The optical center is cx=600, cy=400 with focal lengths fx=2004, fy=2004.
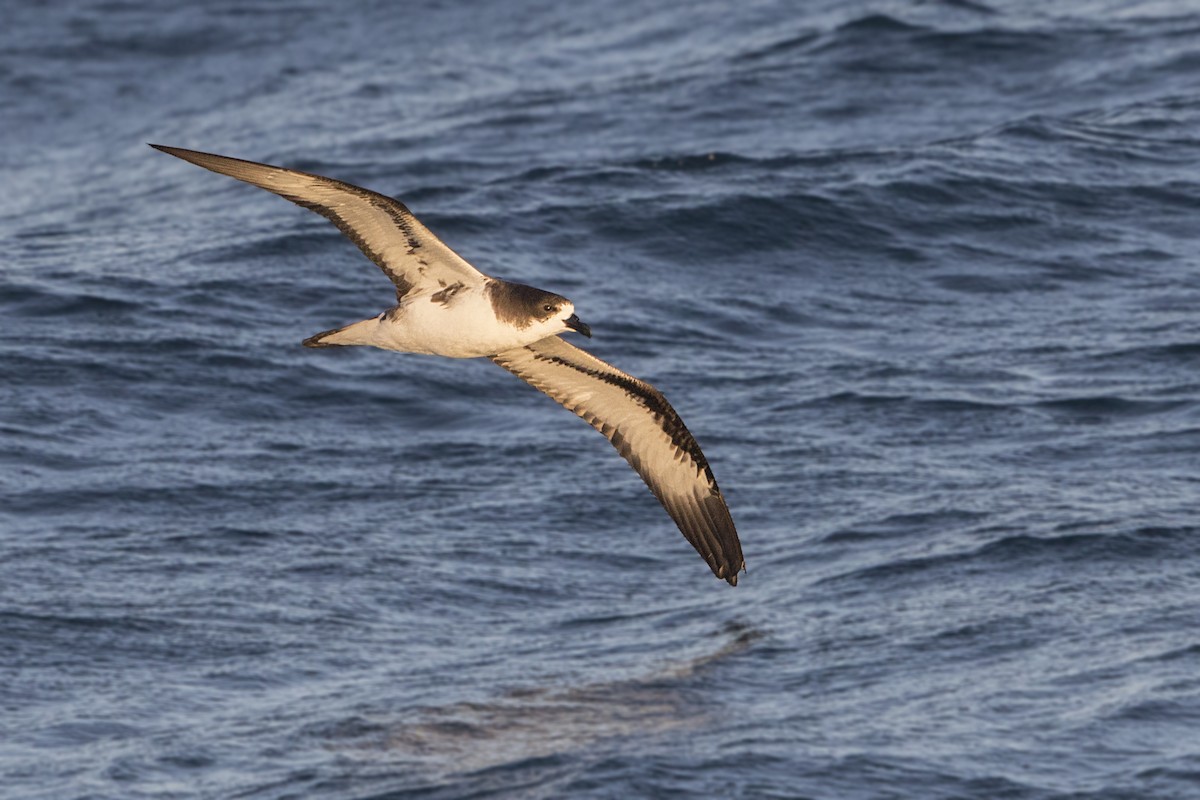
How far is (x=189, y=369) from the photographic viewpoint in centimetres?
2484

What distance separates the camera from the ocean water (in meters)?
18.4

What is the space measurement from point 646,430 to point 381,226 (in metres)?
3.19

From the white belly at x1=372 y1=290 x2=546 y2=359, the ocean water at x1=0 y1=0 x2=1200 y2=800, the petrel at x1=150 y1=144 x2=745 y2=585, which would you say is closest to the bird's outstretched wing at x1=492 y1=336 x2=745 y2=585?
the petrel at x1=150 y1=144 x2=745 y2=585

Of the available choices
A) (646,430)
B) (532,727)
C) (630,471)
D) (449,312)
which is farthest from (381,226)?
(630,471)

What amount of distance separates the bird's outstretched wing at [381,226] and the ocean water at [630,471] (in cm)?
595

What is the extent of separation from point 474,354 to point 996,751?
6778mm

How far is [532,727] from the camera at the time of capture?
18.7m

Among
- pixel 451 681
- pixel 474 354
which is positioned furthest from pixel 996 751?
pixel 474 354

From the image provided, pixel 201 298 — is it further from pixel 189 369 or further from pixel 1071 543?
pixel 1071 543

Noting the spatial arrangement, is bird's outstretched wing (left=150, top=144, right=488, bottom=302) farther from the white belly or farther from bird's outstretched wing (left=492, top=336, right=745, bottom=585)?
bird's outstretched wing (left=492, top=336, right=745, bottom=585)

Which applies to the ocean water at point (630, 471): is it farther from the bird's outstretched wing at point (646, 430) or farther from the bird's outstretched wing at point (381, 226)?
the bird's outstretched wing at point (381, 226)

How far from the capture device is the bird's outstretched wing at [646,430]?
48.3 ft

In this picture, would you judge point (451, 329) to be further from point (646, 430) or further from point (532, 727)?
point (532, 727)

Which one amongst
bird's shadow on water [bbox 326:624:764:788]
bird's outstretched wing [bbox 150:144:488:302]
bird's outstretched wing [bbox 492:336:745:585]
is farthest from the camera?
bird's shadow on water [bbox 326:624:764:788]
